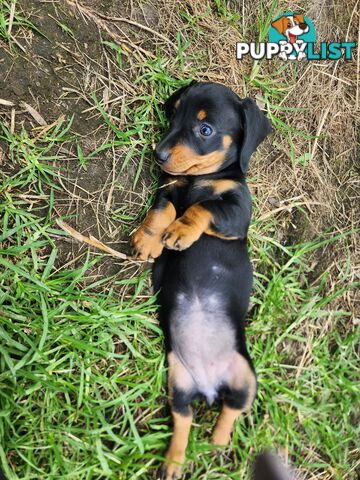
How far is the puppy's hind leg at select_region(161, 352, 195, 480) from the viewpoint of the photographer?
3.01 meters

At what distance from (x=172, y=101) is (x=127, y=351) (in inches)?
62.6

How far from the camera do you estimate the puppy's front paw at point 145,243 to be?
3.12m

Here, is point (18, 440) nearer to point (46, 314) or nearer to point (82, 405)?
point (82, 405)

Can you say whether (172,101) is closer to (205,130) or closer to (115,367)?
(205,130)

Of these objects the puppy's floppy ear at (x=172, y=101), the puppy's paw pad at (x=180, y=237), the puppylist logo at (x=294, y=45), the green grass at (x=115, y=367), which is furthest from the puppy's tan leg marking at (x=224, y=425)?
the puppylist logo at (x=294, y=45)

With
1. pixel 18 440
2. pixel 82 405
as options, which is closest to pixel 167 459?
pixel 82 405

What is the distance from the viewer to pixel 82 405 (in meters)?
3.02

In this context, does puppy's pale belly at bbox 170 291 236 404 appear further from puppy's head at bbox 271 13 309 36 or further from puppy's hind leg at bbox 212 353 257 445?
puppy's head at bbox 271 13 309 36

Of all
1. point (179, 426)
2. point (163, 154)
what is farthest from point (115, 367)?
point (163, 154)

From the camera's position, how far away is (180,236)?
2.91 metres

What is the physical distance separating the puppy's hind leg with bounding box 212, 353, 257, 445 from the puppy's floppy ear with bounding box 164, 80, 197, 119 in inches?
61.4

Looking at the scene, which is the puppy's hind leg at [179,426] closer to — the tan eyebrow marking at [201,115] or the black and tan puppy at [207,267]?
the black and tan puppy at [207,267]

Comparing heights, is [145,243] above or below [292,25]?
below

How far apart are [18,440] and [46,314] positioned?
69 cm
